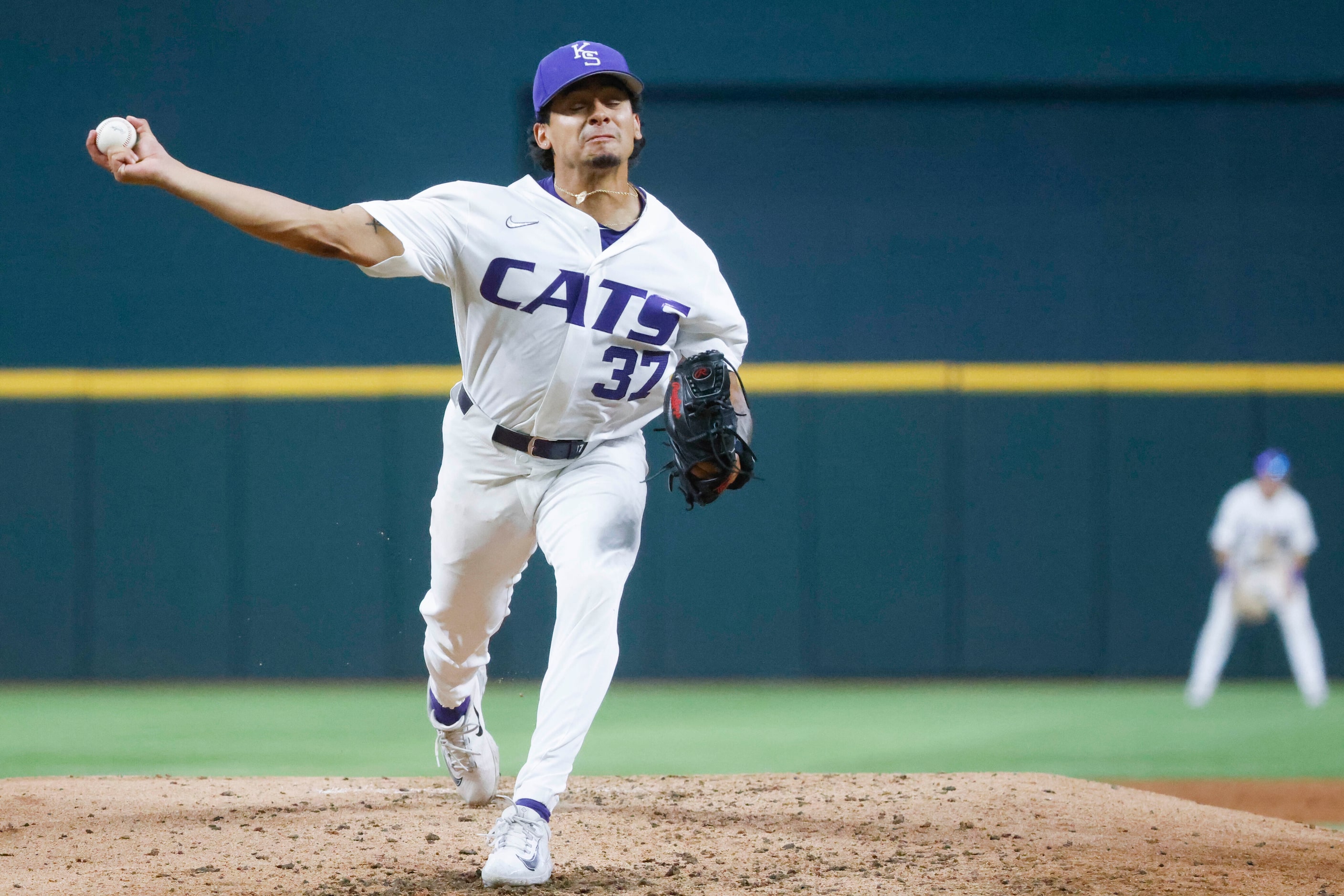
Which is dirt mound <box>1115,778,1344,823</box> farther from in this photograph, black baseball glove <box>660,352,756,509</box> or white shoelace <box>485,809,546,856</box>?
white shoelace <box>485,809,546,856</box>

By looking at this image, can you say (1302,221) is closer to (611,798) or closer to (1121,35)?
(1121,35)

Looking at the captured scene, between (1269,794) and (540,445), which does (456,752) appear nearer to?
(540,445)

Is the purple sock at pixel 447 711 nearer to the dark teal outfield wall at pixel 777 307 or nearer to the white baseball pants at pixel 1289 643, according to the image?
the dark teal outfield wall at pixel 777 307

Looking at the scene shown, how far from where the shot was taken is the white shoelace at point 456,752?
4.07 meters

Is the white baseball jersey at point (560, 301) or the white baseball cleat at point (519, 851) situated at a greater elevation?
the white baseball jersey at point (560, 301)

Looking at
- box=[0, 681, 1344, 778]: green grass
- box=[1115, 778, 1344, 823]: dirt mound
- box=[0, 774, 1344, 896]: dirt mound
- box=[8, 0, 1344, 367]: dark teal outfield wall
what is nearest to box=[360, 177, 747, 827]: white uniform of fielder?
box=[0, 774, 1344, 896]: dirt mound

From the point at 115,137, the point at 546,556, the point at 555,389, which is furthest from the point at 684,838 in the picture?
the point at 115,137

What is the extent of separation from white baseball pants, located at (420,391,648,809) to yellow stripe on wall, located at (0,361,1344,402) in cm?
518

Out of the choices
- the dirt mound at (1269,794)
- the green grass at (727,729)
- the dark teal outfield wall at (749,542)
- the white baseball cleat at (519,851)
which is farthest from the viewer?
the dark teal outfield wall at (749,542)

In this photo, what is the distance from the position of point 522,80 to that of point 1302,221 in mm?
5374

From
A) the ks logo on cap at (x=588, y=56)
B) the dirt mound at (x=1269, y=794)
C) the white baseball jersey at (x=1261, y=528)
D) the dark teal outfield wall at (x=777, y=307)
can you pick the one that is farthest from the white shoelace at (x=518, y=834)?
the white baseball jersey at (x=1261, y=528)

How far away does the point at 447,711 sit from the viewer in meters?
4.03

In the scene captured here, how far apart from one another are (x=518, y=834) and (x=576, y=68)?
1.82 meters

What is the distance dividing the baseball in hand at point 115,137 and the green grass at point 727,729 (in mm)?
3528
